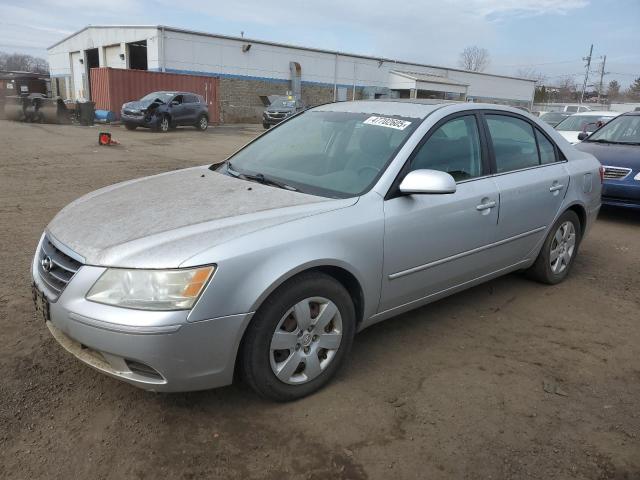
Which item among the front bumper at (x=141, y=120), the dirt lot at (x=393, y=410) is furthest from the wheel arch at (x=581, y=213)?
the front bumper at (x=141, y=120)

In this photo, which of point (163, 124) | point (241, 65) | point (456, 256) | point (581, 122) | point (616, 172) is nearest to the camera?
point (456, 256)

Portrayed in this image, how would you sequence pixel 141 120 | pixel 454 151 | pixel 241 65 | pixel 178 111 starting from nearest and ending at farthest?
1. pixel 454 151
2. pixel 141 120
3. pixel 178 111
4. pixel 241 65

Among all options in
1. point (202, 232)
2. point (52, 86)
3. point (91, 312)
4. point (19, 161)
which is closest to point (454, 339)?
→ point (202, 232)

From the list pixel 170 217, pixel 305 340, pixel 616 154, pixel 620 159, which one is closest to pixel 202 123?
pixel 616 154

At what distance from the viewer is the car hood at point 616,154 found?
7215mm

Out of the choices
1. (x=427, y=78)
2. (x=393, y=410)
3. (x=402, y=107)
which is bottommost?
(x=393, y=410)

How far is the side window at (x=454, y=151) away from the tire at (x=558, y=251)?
4.05ft

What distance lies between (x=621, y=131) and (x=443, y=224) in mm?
6560

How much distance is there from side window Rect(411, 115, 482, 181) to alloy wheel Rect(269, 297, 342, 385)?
1.11 metres

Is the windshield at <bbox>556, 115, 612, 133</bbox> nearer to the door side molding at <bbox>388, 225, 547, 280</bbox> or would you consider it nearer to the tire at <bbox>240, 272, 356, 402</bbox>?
the door side molding at <bbox>388, 225, 547, 280</bbox>

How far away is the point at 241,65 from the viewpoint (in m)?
33.3

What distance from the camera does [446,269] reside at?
137 inches

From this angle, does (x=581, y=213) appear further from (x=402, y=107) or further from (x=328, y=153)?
(x=328, y=153)

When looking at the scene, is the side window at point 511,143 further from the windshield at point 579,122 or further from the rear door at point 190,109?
the rear door at point 190,109
